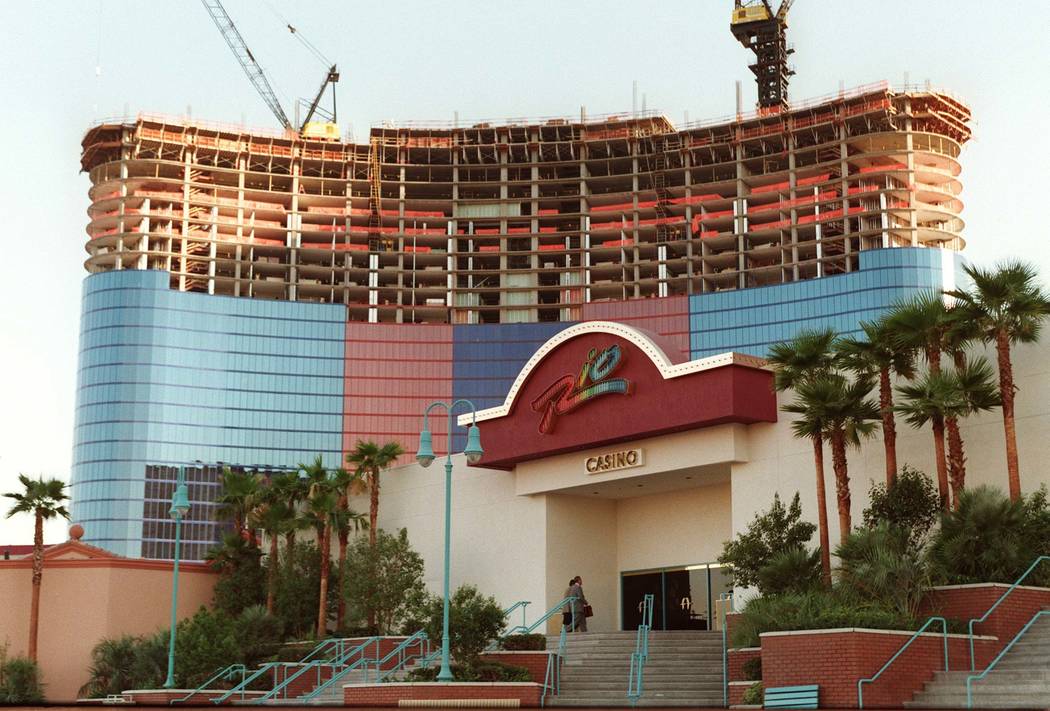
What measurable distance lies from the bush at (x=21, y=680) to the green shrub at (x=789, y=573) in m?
29.3

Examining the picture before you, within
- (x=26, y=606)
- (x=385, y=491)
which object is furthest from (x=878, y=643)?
(x=26, y=606)

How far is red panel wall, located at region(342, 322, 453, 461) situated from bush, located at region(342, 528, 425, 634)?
342ft

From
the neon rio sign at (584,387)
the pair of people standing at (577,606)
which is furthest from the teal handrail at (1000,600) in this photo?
the neon rio sign at (584,387)

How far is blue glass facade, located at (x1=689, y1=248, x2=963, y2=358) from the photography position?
141500 millimetres

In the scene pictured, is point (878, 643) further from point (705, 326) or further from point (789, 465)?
point (705, 326)

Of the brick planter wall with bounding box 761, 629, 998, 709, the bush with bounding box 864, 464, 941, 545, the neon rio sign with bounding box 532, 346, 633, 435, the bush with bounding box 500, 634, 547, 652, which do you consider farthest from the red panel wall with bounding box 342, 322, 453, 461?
the brick planter wall with bounding box 761, 629, 998, 709

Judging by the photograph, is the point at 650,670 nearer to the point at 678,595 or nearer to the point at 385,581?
the point at 678,595

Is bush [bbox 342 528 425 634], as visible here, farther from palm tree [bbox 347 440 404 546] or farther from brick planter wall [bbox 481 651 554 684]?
brick planter wall [bbox 481 651 554 684]

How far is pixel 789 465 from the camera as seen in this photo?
40.6 m

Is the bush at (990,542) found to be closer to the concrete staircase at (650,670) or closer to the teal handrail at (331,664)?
the concrete staircase at (650,670)

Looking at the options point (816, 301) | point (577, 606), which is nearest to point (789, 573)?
point (577, 606)

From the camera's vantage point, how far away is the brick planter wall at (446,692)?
32.1 metres

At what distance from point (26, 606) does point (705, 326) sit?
104394mm

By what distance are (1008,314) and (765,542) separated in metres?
8.82
